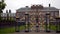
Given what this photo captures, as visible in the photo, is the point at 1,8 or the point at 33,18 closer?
the point at 33,18

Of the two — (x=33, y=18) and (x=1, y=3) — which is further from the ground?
(x=1, y=3)

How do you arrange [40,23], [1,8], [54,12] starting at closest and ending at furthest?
[40,23]
[1,8]
[54,12]

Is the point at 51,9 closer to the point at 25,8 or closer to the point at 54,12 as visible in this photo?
the point at 54,12

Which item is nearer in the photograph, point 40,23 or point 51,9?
point 40,23

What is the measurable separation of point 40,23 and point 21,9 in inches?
2298

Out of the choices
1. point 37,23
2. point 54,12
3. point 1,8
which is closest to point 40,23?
point 37,23

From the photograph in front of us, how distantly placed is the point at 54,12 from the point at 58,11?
7.47 feet

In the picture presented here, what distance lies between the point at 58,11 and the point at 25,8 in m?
15.7

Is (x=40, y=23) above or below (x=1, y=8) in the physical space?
below

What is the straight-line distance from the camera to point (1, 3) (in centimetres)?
3344

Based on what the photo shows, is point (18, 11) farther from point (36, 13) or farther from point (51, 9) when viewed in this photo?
point (36, 13)

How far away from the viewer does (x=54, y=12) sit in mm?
78250

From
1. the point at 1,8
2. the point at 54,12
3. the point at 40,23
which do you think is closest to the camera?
the point at 40,23

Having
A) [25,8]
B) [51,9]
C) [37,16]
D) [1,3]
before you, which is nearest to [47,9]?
[51,9]
